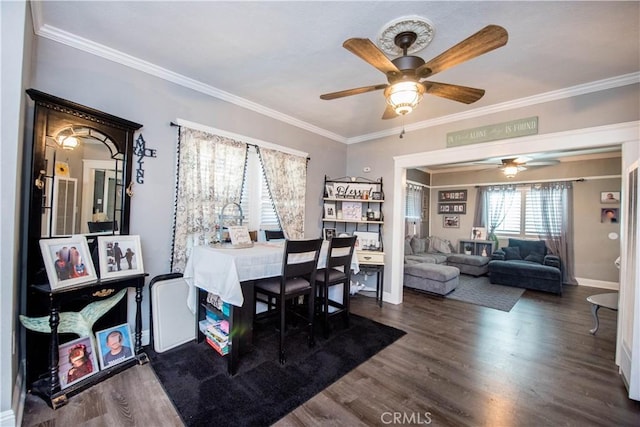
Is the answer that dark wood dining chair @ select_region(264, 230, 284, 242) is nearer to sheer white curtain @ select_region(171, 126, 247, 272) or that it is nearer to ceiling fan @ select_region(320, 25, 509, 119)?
sheer white curtain @ select_region(171, 126, 247, 272)

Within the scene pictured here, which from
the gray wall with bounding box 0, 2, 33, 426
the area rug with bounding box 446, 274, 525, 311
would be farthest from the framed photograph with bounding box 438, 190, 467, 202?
the gray wall with bounding box 0, 2, 33, 426

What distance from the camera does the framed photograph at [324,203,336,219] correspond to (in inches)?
174

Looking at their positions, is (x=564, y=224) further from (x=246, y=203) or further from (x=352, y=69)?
(x=246, y=203)

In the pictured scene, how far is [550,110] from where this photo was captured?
290cm

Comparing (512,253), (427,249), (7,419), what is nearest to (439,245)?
(427,249)

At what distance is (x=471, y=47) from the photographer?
1552 mm

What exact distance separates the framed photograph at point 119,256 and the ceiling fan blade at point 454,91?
2.72 metres

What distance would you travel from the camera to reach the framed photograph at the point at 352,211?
4.39 metres

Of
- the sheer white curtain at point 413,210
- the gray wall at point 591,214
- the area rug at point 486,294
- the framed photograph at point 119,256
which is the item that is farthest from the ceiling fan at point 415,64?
the gray wall at point 591,214

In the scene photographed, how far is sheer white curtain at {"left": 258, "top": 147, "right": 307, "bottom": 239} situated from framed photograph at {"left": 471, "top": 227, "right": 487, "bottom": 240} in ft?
17.2

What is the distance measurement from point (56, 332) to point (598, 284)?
27.1 feet

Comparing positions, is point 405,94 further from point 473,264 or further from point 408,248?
point 473,264

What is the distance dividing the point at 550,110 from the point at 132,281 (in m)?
4.51

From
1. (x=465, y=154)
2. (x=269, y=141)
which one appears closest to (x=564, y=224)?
(x=465, y=154)
